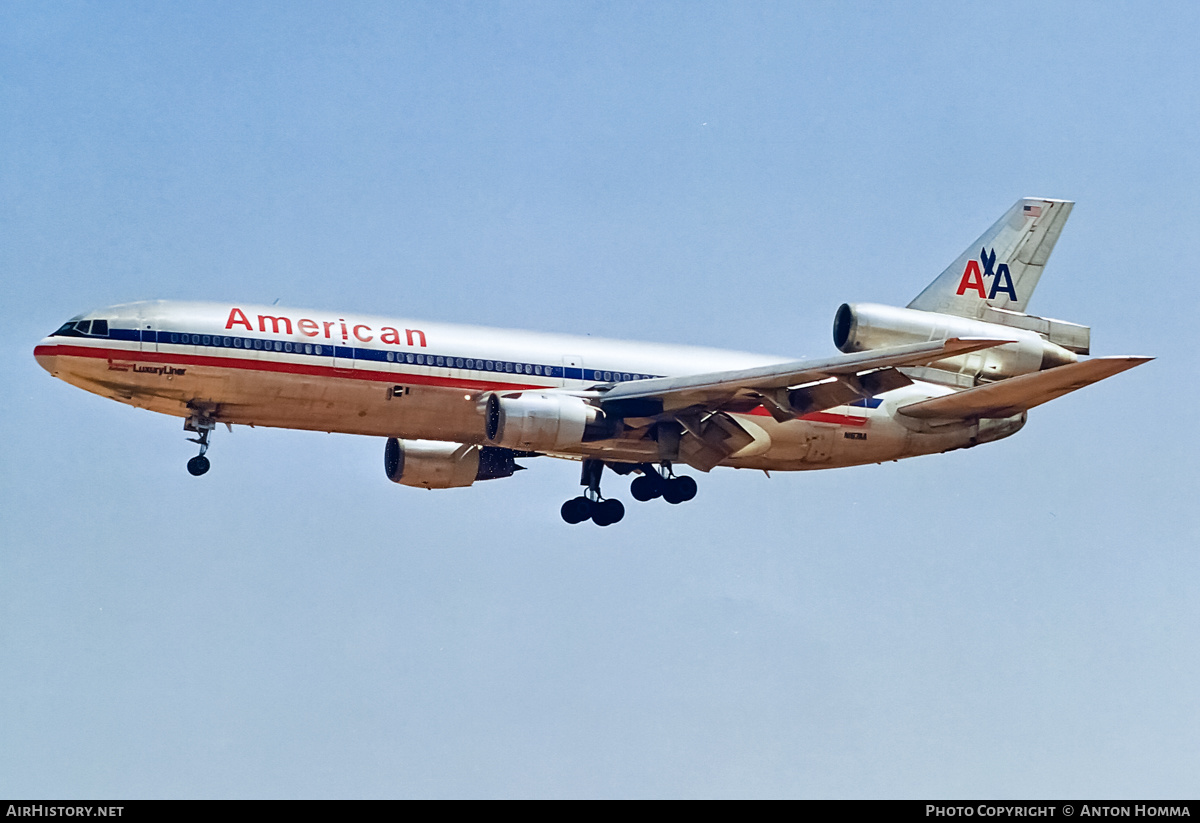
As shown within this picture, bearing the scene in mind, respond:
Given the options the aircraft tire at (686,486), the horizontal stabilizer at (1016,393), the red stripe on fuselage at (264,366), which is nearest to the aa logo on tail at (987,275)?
the horizontal stabilizer at (1016,393)

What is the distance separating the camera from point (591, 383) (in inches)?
1790

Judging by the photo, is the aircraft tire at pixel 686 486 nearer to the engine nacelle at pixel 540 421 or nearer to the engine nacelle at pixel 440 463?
the engine nacelle at pixel 440 463

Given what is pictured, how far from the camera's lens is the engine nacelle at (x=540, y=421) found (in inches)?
1677

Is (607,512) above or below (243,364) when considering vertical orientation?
below

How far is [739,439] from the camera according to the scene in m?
45.6

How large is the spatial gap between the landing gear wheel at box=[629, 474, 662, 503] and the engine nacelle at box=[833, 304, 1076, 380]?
24.0 ft

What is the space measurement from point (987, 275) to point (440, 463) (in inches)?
718

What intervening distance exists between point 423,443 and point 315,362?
835 centimetres

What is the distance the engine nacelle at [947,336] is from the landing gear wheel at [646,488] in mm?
7308

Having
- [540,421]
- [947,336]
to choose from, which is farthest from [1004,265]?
[540,421]

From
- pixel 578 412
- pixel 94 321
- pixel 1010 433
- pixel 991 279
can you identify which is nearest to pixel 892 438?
pixel 1010 433

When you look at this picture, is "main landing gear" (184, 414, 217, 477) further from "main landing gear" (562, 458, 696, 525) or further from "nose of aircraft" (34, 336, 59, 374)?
"main landing gear" (562, 458, 696, 525)

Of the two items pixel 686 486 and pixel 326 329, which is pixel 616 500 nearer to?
pixel 686 486
